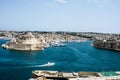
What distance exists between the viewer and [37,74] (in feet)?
67.8

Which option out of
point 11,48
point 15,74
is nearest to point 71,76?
point 15,74

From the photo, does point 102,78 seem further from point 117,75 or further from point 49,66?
point 49,66

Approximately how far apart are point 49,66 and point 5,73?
19.5 feet

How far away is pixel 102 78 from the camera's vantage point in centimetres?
1992

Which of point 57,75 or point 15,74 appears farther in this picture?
point 15,74

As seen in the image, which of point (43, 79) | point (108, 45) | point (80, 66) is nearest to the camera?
point (43, 79)

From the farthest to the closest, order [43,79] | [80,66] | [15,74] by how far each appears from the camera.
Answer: [80,66] < [15,74] < [43,79]

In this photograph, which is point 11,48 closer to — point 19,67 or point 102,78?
point 19,67

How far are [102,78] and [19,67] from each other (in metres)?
10.8

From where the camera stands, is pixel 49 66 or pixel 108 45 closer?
pixel 49 66

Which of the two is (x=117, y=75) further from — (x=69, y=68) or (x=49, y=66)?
(x=49, y=66)

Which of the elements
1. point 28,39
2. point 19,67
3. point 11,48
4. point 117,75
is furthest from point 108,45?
point 117,75

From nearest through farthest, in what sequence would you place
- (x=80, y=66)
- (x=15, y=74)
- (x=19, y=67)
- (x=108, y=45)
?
(x=15, y=74), (x=19, y=67), (x=80, y=66), (x=108, y=45)

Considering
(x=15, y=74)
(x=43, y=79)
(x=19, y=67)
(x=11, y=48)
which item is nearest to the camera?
(x=43, y=79)
